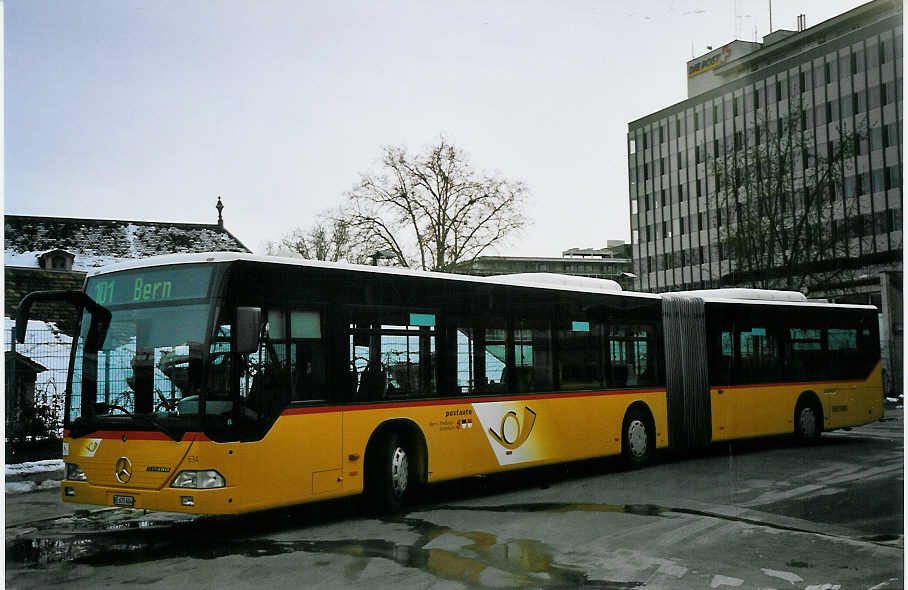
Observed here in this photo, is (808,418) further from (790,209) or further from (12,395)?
(12,395)

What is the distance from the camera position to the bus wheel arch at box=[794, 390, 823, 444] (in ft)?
57.5

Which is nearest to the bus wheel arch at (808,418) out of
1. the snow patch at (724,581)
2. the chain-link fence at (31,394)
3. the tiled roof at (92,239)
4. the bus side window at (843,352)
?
the bus side window at (843,352)

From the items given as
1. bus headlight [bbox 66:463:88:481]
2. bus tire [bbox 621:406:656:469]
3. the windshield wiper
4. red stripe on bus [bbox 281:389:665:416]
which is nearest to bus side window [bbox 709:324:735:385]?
red stripe on bus [bbox 281:389:665:416]

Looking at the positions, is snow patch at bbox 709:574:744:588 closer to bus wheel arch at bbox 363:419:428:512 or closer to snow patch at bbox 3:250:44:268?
bus wheel arch at bbox 363:419:428:512

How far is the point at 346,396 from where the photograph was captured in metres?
10.1

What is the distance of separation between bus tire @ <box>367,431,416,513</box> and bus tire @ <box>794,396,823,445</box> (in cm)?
949

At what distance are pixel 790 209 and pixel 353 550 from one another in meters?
19.7

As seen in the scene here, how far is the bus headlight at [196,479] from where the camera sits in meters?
8.65

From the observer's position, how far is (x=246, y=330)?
881 centimetres

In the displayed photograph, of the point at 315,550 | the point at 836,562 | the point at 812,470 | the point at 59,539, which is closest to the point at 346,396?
the point at 315,550

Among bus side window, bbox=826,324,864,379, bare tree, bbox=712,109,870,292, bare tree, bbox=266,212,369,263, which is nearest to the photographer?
bus side window, bbox=826,324,864,379

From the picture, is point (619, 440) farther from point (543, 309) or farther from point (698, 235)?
point (698, 235)

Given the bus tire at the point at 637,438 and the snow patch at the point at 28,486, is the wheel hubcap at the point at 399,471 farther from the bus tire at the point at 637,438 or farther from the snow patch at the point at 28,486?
the snow patch at the point at 28,486

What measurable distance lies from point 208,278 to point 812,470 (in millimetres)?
9521
